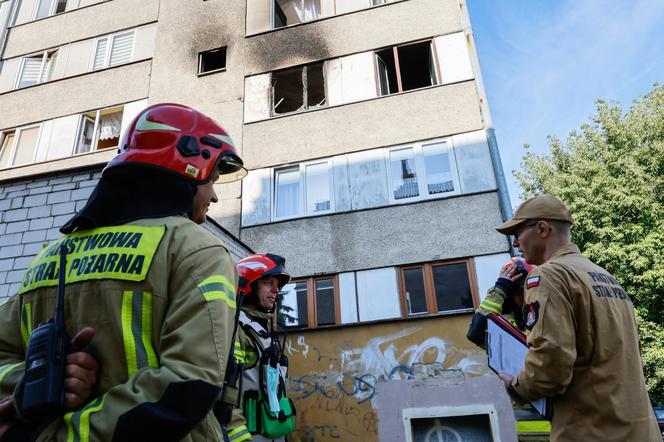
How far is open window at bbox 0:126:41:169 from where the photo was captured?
1320 centimetres

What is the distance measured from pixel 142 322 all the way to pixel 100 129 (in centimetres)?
1365

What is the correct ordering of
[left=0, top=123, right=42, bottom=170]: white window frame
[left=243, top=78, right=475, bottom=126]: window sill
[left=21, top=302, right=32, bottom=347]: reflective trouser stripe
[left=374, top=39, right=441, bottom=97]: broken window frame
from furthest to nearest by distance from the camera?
[left=0, top=123, right=42, bottom=170]: white window frame < [left=374, top=39, right=441, bottom=97]: broken window frame < [left=243, top=78, right=475, bottom=126]: window sill < [left=21, top=302, right=32, bottom=347]: reflective trouser stripe

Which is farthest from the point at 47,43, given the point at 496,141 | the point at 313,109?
the point at 496,141

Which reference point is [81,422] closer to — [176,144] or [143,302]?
[143,302]

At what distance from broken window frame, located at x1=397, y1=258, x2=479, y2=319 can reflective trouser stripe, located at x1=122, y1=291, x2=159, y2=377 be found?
7.65 m

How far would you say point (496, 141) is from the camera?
31.3 ft

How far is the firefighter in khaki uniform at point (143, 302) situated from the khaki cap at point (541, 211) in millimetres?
2010

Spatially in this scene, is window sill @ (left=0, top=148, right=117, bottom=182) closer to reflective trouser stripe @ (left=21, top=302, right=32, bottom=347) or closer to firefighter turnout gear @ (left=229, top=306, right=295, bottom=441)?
firefighter turnout gear @ (left=229, top=306, right=295, bottom=441)

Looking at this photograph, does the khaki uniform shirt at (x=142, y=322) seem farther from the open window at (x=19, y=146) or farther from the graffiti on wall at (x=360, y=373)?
the open window at (x=19, y=146)

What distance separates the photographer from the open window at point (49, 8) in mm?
15642

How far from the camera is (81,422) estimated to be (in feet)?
3.84

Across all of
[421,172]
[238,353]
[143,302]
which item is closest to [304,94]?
[421,172]

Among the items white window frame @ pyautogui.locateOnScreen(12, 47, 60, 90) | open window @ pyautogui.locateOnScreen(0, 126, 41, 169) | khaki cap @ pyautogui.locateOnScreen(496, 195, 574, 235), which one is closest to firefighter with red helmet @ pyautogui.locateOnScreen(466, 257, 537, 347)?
khaki cap @ pyautogui.locateOnScreen(496, 195, 574, 235)

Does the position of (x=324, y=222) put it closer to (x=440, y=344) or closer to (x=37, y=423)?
(x=440, y=344)
